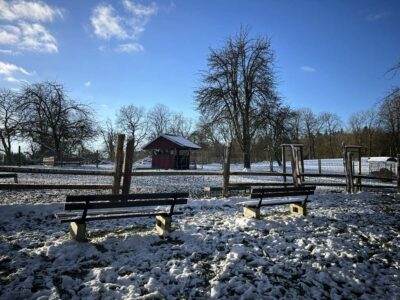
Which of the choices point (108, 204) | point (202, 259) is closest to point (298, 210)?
point (202, 259)

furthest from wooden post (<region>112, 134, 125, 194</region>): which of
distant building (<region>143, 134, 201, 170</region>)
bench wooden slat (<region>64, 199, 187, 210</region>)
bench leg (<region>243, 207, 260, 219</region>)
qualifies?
distant building (<region>143, 134, 201, 170</region>)

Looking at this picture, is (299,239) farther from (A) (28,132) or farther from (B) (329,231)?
(A) (28,132)

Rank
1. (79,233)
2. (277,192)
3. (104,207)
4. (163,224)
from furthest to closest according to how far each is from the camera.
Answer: (277,192)
(163,224)
(104,207)
(79,233)

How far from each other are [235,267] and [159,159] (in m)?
32.2

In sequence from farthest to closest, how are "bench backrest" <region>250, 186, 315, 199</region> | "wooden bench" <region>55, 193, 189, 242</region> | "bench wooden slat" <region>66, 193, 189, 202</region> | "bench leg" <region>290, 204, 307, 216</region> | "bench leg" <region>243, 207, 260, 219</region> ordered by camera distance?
"bench leg" <region>290, 204, 307, 216</region> → "bench backrest" <region>250, 186, 315, 199</region> → "bench leg" <region>243, 207, 260, 219</region> → "wooden bench" <region>55, 193, 189, 242</region> → "bench wooden slat" <region>66, 193, 189, 202</region>

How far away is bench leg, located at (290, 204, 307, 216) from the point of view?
8703 mm

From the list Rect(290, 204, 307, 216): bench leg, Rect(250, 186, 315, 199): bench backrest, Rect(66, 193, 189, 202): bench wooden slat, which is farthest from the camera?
Rect(290, 204, 307, 216): bench leg

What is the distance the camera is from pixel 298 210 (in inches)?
348

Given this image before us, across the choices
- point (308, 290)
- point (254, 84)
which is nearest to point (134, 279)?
point (308, 290)

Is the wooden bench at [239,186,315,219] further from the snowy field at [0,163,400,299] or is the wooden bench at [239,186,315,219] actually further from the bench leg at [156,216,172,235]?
the bench leg at [156,216,172,235]

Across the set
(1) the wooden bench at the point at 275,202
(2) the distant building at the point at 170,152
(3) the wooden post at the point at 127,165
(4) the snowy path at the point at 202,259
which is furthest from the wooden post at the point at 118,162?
(2) the distant building at the point at 170,152

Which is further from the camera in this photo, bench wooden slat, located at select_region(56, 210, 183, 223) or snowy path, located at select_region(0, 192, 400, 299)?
bench wooden slat, located at select_region(56, 210, 183, 223)

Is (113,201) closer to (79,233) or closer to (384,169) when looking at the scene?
(79,233)

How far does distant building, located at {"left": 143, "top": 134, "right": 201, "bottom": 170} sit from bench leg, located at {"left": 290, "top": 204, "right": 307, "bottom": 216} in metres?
26.1
